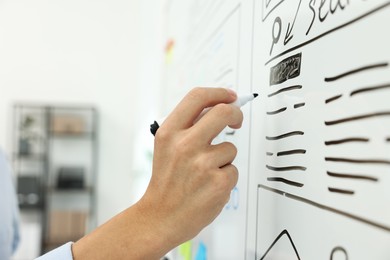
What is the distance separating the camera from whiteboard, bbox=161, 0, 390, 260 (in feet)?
0.94

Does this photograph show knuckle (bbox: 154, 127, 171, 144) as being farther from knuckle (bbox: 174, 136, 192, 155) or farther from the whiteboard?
the whiteboard

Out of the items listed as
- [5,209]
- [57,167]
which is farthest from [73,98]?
[5,209]

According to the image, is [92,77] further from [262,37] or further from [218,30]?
[262,37]

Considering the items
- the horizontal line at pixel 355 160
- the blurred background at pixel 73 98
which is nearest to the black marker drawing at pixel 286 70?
the horizontal line at pixel 355 160

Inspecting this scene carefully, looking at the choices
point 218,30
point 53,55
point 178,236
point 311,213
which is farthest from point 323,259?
point 53,55

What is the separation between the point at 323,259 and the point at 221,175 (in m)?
0.13

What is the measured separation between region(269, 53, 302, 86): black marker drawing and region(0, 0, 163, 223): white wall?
2.79 m

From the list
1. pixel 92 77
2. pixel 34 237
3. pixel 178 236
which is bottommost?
pixel 34 237

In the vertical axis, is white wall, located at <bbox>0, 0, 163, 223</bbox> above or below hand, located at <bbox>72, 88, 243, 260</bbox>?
above

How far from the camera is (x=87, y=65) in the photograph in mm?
3295

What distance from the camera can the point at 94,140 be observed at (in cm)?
328

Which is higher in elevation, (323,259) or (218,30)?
(218,30)

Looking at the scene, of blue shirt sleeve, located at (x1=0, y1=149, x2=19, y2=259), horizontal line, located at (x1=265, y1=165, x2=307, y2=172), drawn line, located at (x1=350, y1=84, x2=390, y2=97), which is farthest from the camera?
blue shirt sleeve, located at (x1=0, y1=149, x2=19, y2=259)

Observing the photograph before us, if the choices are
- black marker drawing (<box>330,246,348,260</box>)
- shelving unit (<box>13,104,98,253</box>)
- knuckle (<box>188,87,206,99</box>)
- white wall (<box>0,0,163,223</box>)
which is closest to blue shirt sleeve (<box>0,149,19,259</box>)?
knuckle (<box>188,87,206,99</box>)
